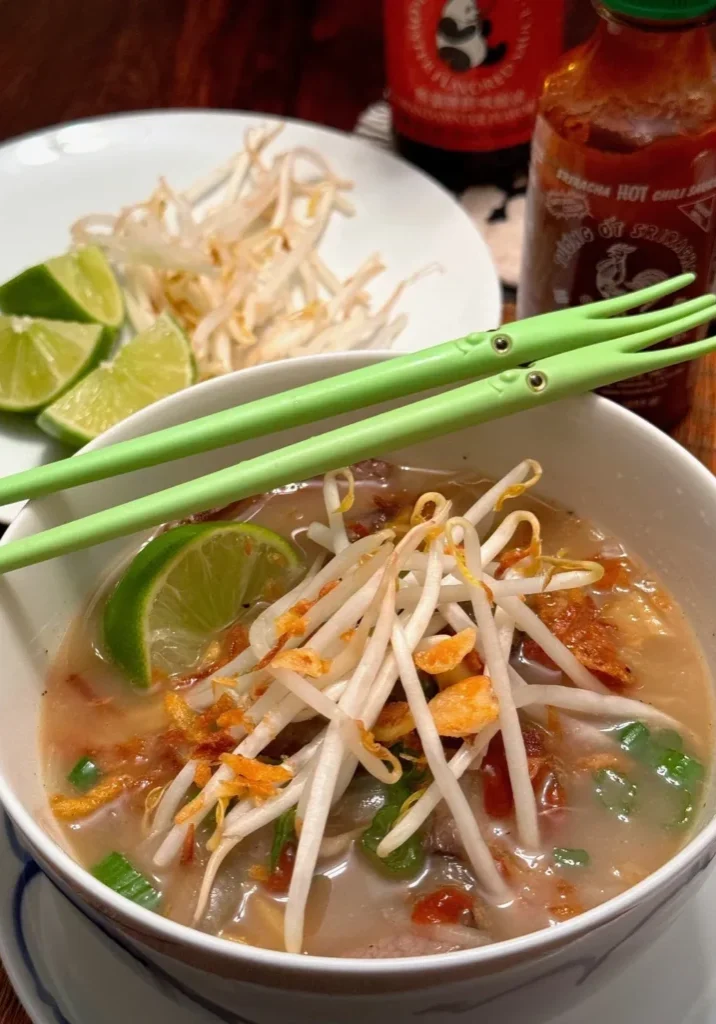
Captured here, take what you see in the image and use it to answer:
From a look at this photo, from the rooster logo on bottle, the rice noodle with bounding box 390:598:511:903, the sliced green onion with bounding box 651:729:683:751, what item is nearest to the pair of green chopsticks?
the rice noodle with bounding box 390:598:511:903

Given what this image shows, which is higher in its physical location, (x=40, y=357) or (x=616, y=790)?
(x=40, y=357)

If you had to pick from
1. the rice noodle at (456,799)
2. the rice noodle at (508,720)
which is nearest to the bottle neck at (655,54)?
the rice noodle at (508,720)

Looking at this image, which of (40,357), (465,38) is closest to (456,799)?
(40,357)

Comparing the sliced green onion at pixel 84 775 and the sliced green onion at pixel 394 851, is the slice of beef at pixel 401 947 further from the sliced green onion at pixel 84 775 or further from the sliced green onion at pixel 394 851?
the sliced green onion at pixel 84 775

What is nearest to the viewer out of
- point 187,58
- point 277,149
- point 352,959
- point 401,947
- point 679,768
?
point 352,959

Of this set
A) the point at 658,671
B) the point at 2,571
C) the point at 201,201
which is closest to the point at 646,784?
the point at 658,671

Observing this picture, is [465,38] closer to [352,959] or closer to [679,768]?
[679,768]

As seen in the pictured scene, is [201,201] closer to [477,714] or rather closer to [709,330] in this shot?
[709,330]
